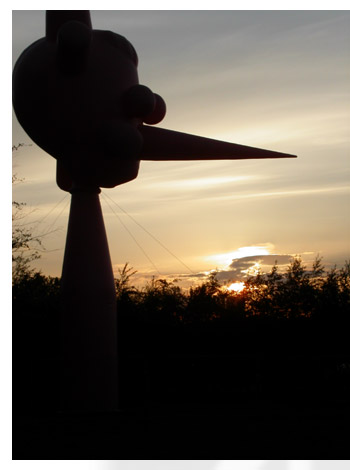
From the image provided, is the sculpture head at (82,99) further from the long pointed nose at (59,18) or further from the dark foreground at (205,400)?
the dark foreground at (205,400)

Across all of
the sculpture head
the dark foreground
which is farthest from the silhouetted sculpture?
the dark foreground

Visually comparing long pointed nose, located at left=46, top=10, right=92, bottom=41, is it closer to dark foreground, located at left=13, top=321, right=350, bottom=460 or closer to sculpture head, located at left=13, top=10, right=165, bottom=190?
sculpture head, located at left=13, top=10, right=165, bottom=190

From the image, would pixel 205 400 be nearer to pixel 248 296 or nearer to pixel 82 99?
pixel 82 99

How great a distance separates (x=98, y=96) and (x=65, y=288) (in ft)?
9.97

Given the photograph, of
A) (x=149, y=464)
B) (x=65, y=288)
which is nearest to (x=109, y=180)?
(x=65, y=288)

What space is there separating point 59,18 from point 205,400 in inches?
312

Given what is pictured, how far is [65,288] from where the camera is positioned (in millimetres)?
11000

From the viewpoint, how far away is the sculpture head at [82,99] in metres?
10.5

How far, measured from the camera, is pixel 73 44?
1014 centimetres

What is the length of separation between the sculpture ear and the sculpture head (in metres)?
0.01

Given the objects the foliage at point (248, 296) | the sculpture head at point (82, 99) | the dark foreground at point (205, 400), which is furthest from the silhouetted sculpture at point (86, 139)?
the foliage at point (248, 296)

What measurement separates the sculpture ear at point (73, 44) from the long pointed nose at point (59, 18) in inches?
23.8

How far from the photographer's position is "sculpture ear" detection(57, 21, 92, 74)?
10141mm

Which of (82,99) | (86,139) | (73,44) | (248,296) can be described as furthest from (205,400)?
(248,296)
